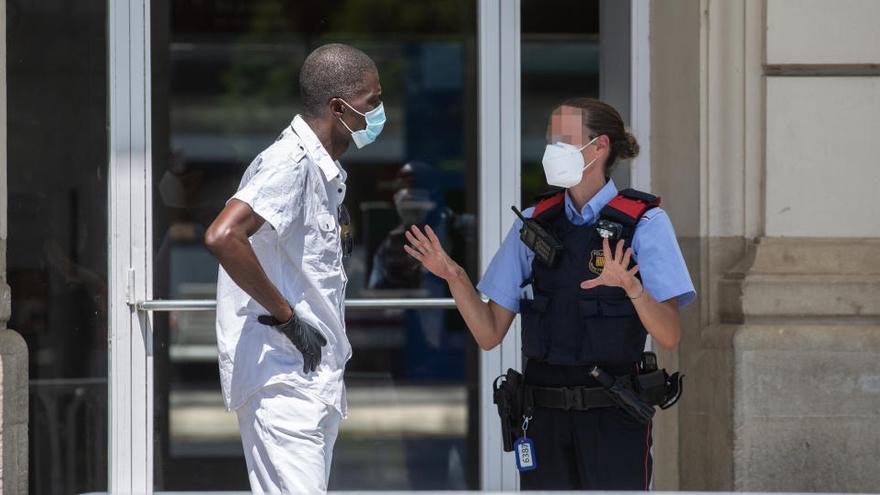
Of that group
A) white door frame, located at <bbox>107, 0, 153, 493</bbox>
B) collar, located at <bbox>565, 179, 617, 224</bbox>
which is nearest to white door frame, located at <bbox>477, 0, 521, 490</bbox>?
white door frame, located at <bbox>107, 0, 153, 493</bbox>

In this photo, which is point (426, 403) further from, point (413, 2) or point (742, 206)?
point (742, 206)

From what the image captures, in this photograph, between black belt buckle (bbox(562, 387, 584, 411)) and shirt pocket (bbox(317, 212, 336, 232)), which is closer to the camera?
shirt pocket (bbox(317, 212, 336, 232))

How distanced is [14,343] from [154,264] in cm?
102

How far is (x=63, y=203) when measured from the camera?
6.24 meters

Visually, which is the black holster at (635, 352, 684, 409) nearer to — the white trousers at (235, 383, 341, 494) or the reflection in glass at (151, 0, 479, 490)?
the white trousers at (235, 383, 341, 494)

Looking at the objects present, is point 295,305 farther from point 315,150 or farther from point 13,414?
point 13,414

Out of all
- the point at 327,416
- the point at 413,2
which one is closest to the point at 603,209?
the point at 327,416

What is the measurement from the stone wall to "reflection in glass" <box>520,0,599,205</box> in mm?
863

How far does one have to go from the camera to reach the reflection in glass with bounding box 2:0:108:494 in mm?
6102

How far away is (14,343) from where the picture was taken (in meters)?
5.11

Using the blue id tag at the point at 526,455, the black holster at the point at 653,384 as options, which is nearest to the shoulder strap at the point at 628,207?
the black holster at the point at 653,384

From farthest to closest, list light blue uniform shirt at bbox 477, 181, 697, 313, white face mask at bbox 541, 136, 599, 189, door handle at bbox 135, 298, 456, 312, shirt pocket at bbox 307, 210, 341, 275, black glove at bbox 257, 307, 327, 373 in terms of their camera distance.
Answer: door handle at bbox 135, 298, 456, 312 < white face mask at bbox 541, 136, 599, 189 < light blue uniform shirt at bbox 477, 181, 697, 313 < shirt pocket at bbox 307, 210, 341, 275 < black glove at bbox 257, 307, 327, 373

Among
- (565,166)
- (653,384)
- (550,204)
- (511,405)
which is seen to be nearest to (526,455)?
(511,405)

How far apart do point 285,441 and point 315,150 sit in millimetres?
775
